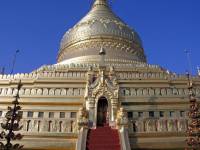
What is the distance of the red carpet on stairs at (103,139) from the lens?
21.0 metres

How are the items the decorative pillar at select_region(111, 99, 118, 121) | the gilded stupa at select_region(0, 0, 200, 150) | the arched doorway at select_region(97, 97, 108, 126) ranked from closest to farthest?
the gilded stupa at select_region(0, 0, 200, 150), the decorative pillar at select_region(111, 99, 118, 121), the arched doorway at select_region(97, 97, 108, 126)

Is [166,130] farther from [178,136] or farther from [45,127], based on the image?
[45,127]

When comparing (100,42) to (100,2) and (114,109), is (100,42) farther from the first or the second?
(114,109)

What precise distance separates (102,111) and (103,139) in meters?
5.87

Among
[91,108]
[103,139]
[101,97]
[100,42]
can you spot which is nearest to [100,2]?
[100,42]

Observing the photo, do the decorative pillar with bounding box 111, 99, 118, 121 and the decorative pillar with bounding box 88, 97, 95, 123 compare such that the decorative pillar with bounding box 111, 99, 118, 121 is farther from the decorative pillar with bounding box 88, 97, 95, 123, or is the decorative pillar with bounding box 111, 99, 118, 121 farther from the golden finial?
the golden finial

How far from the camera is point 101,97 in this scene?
28312 mm

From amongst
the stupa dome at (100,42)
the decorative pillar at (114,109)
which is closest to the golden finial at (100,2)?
the stupa dome at (100,42)

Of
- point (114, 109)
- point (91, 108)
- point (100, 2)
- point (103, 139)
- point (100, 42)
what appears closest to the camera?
point (103, 139)

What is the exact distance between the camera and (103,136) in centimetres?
2292

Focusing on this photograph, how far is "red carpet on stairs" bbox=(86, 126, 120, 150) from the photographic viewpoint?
2098 cm

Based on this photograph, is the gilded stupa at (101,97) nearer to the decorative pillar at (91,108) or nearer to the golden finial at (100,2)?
the decorative pillar at (91,108)

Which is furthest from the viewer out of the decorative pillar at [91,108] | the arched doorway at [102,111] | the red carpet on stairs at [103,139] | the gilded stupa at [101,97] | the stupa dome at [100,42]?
the stupa dome at [100,42]

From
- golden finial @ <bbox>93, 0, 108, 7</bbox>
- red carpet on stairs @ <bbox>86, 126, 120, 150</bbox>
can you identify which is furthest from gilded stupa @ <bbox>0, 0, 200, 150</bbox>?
golden finial @ <bbox>93, 0, 108, 7</bbox>
